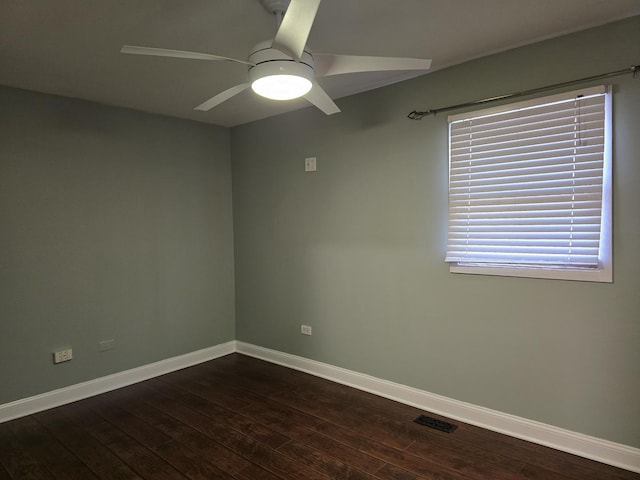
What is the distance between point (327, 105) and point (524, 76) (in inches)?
48.8

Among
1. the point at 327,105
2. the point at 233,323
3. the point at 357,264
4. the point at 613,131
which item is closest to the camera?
the point at 613,131

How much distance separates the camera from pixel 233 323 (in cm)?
Answer: 449

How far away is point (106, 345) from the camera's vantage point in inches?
137

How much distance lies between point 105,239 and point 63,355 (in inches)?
38.3

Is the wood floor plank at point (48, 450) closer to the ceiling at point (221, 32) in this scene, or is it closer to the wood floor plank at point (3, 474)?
the wood floor plank at point (3, 474)

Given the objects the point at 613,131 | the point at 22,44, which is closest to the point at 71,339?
the point at 22,44

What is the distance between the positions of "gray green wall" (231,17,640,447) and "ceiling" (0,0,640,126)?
0.80 feet

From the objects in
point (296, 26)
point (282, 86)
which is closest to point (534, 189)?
point (282, 86)

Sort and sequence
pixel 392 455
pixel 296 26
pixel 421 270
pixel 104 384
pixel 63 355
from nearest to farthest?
pixel 296 26, pixel 392 455, pixel 421 270, pixel 63 355, pixel 104 384

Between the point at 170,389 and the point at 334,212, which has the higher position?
the point at 334,212

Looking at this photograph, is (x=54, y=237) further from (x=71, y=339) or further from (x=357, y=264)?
(x=357, y=264)

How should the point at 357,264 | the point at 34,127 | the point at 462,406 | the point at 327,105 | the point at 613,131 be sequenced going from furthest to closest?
the point at 357,264
the point at 34,127
the point at 462,406
the point at 327,105
the point at 613,131

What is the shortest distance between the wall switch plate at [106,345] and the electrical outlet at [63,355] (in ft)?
0.73

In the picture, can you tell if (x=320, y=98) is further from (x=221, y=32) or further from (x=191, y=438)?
(x=191, y=438)
